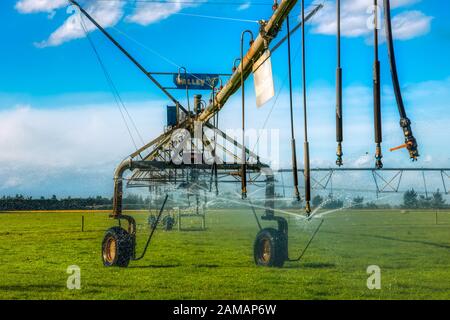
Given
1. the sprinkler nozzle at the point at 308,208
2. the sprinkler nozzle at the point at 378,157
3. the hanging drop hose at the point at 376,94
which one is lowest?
the sprinkler nozzle at the point at 308,208

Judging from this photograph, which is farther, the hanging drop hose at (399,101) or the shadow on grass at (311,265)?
the shadow on grass at (311,265)

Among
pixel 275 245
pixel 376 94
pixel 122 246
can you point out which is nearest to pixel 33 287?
pixel 122 246

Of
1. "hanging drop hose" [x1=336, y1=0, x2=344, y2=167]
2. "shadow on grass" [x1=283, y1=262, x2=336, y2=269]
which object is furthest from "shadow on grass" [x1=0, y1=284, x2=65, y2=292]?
"hanging drop hose" [x1=336, y1=0, x2=344, y2=167]

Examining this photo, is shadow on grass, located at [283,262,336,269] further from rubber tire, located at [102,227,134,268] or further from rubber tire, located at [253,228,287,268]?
rubber tire, located at [102,227,134,268]

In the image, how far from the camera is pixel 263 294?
9758 millimetres

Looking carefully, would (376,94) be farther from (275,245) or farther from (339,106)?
(275,245)

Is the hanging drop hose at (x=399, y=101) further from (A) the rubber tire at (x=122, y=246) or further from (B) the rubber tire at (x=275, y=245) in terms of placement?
(A) the rubber tire at (x=122, y=246)

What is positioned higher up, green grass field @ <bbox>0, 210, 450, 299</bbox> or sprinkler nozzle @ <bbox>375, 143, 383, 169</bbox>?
sprinkler nozzle @ <bbox>375, 143, 383, 169</bbox>

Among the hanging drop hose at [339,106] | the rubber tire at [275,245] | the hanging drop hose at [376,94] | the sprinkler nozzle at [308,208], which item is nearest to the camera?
the hanging drop hose at [376,94]

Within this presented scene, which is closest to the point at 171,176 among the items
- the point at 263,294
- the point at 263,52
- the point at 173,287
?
the point at 173,287

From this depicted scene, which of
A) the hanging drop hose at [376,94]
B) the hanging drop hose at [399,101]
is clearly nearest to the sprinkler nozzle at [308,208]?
the hanging drop hose at [376,94]

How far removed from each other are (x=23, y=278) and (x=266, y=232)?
5.91 meters

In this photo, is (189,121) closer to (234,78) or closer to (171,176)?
(171,176)

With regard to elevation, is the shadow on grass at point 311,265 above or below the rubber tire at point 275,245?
below
